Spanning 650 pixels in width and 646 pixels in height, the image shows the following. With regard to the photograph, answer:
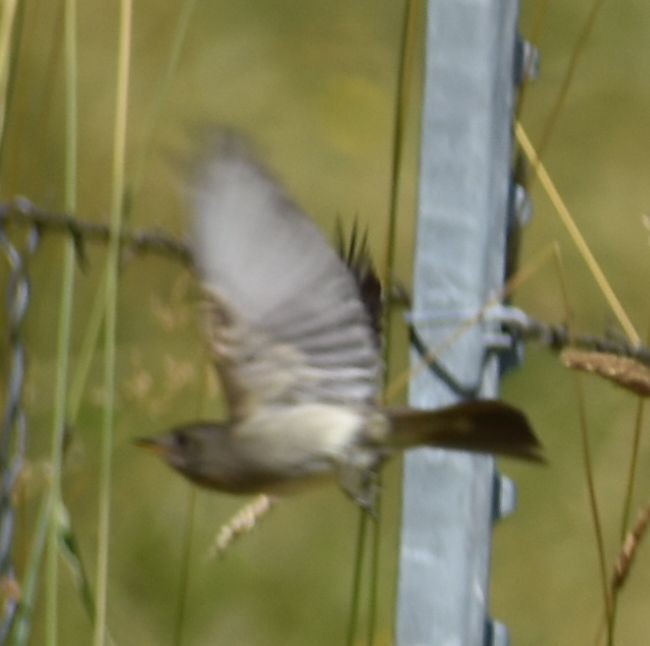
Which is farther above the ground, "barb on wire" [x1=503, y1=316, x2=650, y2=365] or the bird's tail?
"barb on wire" [x1=503, y1=316, x2=650, y2=365]

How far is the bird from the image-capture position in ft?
2.17

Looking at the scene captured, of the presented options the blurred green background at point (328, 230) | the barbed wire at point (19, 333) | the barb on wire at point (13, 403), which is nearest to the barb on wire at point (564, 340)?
the barbed wire at point (19, 333)

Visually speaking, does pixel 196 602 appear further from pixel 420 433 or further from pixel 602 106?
pixel 420 433

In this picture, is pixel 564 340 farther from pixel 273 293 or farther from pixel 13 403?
pixel 13 403

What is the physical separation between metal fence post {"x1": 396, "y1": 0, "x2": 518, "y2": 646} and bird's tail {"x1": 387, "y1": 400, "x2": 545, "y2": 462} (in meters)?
0.04

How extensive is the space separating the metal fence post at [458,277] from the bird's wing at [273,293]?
0.05 m

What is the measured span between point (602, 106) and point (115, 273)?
0.90 meters

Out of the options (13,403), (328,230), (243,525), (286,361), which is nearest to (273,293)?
(286,361)

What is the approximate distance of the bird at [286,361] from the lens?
66 cm

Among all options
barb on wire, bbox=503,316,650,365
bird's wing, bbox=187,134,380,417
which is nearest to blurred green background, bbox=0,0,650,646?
barb on wire, bbox=503,316,650,365

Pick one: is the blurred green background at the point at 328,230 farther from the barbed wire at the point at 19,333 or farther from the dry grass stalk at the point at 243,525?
the dry grass stalk at the point at 243,525

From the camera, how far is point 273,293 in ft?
2.21

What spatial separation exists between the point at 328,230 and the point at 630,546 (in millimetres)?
726

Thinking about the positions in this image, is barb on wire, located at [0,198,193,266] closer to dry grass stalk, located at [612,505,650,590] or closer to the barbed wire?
the barbed wire
